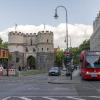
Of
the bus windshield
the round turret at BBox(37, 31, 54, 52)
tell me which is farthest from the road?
the round turret at BBox(37, 31, 54, 52)

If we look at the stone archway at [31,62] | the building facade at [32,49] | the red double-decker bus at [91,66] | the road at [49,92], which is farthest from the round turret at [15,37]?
the road at [49,92]

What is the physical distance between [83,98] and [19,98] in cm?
316

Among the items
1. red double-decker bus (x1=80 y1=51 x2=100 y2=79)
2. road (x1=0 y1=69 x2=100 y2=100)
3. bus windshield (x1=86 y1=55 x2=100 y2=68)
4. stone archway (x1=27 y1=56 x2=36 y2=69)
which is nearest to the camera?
road (x1=0 y1=69 x2=100 y2=100)

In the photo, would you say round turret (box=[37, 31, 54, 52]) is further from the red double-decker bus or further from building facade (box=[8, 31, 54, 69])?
the red double-decker bus

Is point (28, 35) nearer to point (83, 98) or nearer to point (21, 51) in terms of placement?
point (21, 51)

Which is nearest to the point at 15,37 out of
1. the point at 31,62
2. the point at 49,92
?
the point at 31,62

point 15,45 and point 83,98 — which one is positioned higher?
point 15,45

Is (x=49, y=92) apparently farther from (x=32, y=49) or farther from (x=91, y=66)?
(x=32, y=49)

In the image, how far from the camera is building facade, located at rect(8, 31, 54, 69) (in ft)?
546

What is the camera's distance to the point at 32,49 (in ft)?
587

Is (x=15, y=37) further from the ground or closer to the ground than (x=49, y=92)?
further from the ground

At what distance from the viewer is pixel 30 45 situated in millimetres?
181000

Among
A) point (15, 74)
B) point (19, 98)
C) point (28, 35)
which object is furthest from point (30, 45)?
point (19, 98)

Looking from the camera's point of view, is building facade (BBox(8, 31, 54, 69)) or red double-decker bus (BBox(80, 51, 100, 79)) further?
building facade (BBox(8, 31, 54, 69))
